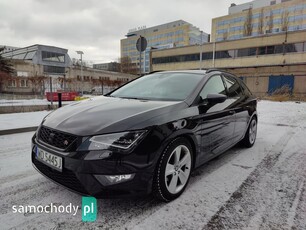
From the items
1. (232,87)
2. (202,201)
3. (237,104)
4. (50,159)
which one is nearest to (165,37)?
(232,87)

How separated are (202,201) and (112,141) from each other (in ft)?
4.07

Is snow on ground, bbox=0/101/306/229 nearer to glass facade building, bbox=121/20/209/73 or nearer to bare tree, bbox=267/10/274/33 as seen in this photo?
bare tree, bbox=267/10/274/33

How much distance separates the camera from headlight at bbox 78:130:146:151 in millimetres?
1902

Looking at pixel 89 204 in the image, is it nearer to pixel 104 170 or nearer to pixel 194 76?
pixel 104 170

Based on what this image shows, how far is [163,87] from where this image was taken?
10.4 feet

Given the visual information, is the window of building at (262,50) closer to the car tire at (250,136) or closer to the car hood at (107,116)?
the car tire at (250,136)

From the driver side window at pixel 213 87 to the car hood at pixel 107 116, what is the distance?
481mm

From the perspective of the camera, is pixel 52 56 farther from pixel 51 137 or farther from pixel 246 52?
pixel 51 137

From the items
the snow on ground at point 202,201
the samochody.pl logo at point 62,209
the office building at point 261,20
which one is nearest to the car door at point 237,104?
the snow on ground at point 202,201

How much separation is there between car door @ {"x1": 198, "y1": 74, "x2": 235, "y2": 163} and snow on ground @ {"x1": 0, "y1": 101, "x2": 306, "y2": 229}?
388 mm

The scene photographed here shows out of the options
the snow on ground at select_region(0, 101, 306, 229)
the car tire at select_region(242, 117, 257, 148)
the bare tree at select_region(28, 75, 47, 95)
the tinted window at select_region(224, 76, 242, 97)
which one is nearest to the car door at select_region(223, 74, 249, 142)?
the tinted window at select_region(224, 76, 242, 97)

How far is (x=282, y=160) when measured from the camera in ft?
12.1

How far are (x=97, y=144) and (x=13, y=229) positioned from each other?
3.36 ft

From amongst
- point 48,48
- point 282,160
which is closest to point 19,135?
point 282,160
